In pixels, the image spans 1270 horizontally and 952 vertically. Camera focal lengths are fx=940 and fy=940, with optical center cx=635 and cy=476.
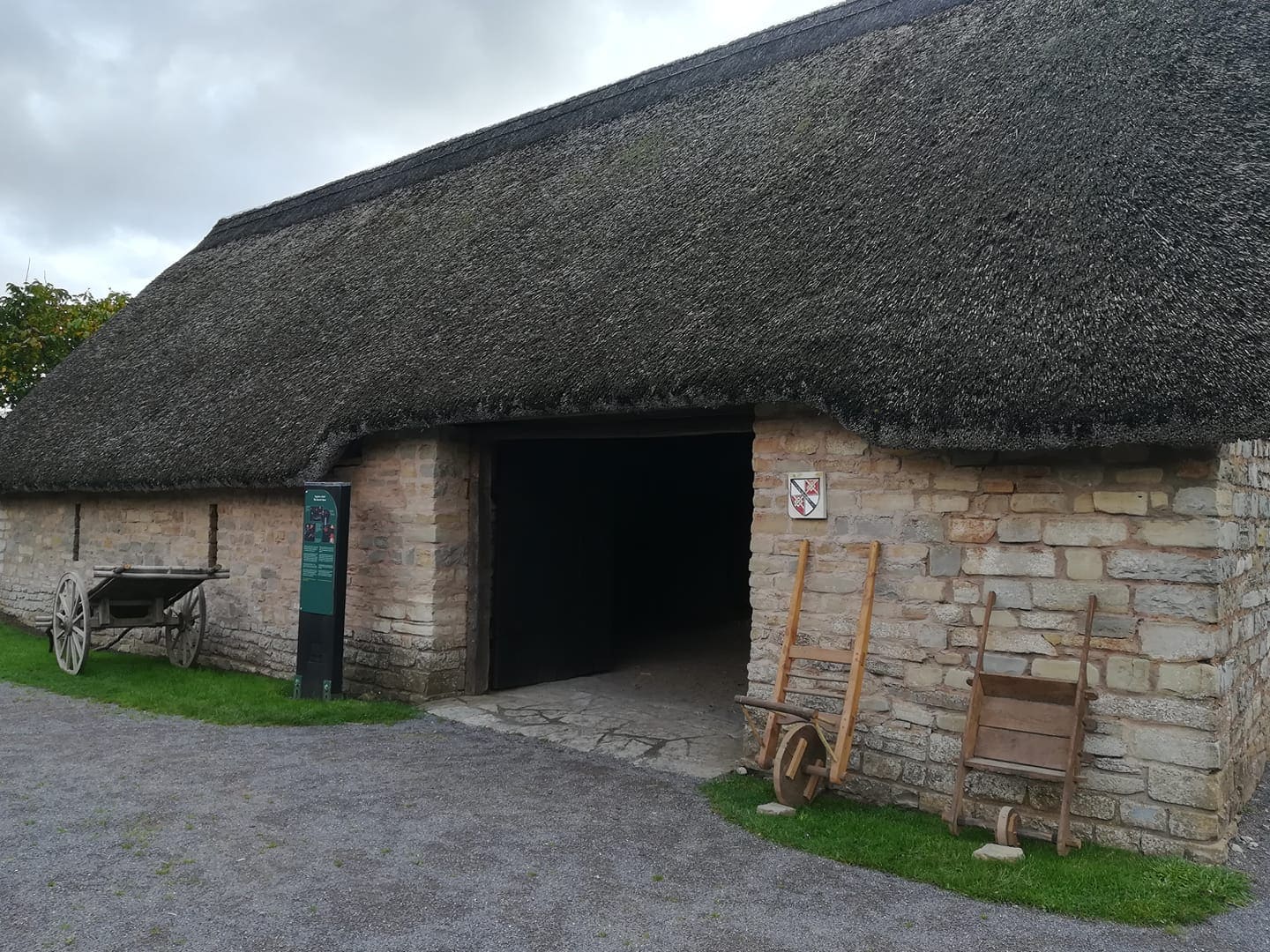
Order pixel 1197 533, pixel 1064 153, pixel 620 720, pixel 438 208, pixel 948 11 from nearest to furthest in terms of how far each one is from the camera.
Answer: pixel 1197 533
pixel 1064 153
pixel 620 720
pixel 948 11
pixel 438 208

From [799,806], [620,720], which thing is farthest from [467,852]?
[620,720]

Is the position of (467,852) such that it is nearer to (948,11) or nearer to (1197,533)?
(1197,533)

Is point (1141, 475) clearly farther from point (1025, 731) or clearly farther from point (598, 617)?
point (598, 617)

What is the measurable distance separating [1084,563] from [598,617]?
501 centimetres

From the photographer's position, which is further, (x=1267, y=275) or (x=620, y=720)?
(x=620, y=720)

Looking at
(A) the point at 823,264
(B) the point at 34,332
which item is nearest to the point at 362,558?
(A) the point at 823,264

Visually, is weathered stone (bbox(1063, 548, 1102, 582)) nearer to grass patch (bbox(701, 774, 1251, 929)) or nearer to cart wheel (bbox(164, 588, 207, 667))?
grass patch (bbox(701, 774, 1251, 929))

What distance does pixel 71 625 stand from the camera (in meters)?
8.41

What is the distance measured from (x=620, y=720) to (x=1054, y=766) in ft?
10.9

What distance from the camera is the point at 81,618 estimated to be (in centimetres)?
839

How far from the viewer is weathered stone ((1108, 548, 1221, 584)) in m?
4.15

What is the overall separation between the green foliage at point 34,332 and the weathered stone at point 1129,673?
19002 mm

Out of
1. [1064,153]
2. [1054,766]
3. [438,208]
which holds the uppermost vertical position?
[438,208]

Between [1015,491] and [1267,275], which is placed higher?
[1267,275]
